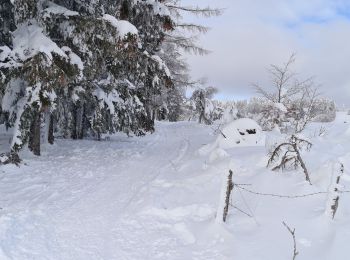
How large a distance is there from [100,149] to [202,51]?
10656 mm

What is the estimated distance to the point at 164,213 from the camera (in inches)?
307

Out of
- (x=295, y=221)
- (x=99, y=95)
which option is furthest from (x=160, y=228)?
(x=99, y=95)

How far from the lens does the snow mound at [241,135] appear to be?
1427 centimetres

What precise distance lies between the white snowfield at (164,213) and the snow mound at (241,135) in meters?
2.48

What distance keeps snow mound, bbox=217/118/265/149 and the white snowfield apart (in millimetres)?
2480

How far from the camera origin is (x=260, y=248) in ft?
20.4

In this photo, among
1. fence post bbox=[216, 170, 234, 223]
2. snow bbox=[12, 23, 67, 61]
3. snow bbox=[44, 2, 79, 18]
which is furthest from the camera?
snow bbox=[44, 2, 79, 18]

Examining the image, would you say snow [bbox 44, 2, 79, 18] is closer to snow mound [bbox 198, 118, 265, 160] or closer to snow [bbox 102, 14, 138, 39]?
snow [bbox 102, 14, 138, 39]

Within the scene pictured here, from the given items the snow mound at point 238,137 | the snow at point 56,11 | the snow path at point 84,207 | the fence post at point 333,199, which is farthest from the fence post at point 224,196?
the snow at point 56,11

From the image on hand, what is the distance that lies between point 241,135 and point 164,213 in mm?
7513

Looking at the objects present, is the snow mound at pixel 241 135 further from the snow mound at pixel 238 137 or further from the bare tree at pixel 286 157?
the bare tree at pixel 286 157

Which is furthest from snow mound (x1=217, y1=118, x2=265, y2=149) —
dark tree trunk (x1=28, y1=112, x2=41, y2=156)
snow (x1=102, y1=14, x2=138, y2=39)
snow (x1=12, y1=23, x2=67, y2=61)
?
snow (x1=12, y1=23, x2=67, y2=61)

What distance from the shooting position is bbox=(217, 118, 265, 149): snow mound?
46.8ft

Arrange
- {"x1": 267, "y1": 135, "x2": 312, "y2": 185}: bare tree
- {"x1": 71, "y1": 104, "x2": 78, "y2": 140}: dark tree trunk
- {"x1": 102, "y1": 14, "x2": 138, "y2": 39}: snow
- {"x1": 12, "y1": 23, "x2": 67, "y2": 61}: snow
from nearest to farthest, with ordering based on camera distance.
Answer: {"x1": 267, "y1": 135, "x2": 312, "y2": 185}: bare tree → {"x1": 12, "y1": 23, "x2": 67, "y2": 61}: snow → {"x1": 102, "y1": 14, "x2": 138, "y2": 39}: snow → {"x1": 71, "y1": 104, "x2": 78, "y2": 140}: dark tree trunk
